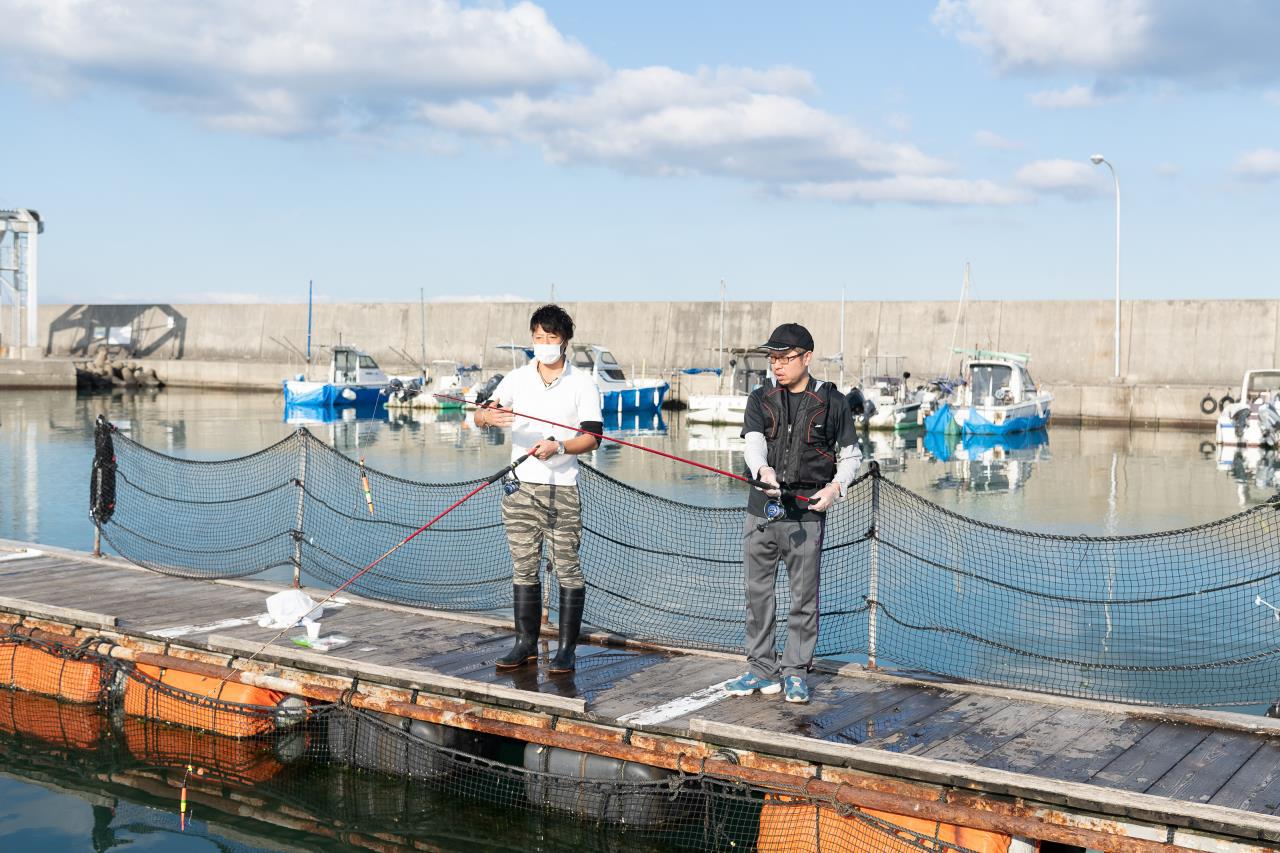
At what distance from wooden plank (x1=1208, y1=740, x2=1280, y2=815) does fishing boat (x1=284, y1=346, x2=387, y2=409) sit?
136 feet

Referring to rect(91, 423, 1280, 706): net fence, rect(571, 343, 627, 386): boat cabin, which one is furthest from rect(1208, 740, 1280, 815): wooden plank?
rect(571, 343, 627, 386): boat cabin

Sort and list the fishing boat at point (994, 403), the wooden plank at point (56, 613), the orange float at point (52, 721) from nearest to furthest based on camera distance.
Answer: the orange float at point (52, 721) < the wooden plank at point (56, 613) < the fishing boat at point (994, 403)

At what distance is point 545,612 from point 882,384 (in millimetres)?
35144

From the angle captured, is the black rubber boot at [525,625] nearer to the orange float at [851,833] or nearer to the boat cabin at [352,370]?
the orange float at [851,833]

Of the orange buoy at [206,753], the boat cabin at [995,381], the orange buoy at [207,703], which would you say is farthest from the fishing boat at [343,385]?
the orange buoy at [206,753]

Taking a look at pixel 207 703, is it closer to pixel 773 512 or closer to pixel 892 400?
pixel 773 512

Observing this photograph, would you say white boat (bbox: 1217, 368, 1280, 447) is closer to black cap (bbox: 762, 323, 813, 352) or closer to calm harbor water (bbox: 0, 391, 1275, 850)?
calm harbor water (bbox: 0, 391, 1275, 850)

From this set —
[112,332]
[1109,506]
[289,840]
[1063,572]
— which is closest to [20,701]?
[289,840]

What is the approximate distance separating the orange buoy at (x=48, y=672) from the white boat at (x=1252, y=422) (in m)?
30.6

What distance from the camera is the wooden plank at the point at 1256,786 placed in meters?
5.12

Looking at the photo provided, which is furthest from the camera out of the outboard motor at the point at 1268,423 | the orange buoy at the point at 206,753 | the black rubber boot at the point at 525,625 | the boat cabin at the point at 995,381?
the boat cabin at the point at 995,381

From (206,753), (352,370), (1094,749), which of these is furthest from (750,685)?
(352,370)

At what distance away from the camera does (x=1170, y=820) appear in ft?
16.5

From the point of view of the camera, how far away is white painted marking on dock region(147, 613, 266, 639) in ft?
27.0
